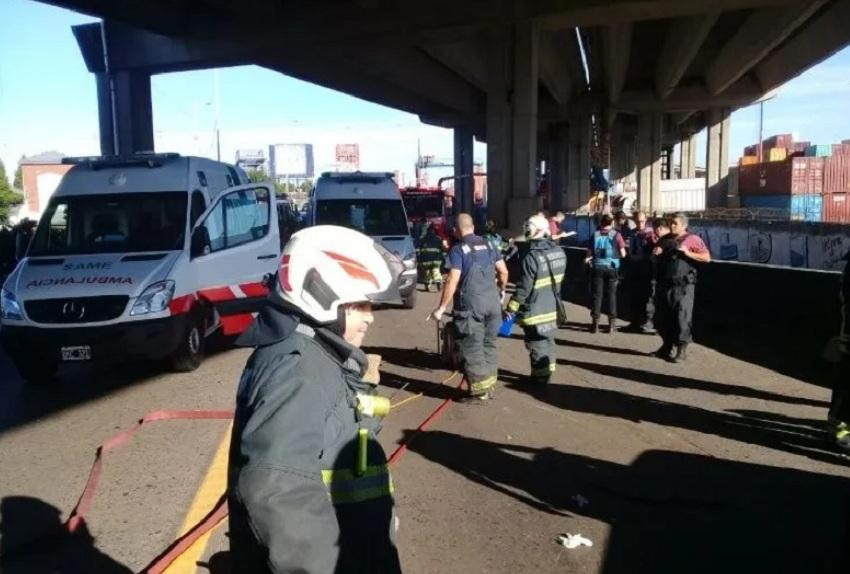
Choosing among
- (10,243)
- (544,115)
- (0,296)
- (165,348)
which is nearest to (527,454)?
(165,348)

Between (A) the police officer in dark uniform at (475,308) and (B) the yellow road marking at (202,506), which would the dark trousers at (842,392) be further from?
(B) the yellow road marking at (202,506)

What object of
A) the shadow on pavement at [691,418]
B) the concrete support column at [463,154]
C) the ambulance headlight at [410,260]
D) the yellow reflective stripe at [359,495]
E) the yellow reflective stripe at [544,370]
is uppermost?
the concrete support column at [463,154]

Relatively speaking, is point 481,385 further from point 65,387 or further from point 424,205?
point 424,205

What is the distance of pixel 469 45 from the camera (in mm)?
31578

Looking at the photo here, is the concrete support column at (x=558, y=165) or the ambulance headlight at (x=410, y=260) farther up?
the concrete support column at (x=558, y=165)

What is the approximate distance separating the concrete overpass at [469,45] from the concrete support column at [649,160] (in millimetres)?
11916

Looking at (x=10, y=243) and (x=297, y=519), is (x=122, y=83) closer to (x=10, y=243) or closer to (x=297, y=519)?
(x=10, y=243)

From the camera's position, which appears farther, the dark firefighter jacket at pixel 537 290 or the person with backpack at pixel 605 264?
the person with backpack at pixel 605 264

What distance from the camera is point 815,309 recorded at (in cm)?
1095

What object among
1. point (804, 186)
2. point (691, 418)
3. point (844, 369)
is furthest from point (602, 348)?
point (804, 186)

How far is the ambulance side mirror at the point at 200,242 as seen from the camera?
30.2ft

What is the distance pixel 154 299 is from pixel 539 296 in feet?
13.9

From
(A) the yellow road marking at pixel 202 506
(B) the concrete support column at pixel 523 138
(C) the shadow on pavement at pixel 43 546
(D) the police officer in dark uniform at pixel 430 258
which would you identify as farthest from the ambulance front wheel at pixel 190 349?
(B) the concrete support column at pixel 523 138

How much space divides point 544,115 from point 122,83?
3067 cm
